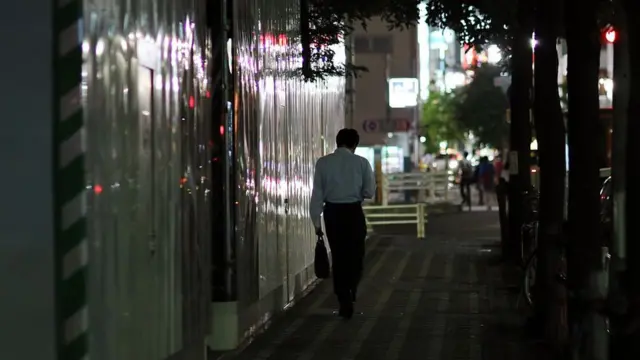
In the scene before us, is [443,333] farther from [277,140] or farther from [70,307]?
[70,307]

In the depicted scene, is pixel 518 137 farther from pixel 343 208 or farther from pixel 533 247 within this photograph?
pixel 343 208

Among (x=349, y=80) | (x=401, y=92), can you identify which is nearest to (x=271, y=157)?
(x=349, y=80)

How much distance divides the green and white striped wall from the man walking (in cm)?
587

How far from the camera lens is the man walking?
34.5 feet

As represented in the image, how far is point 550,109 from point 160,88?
14.5ft

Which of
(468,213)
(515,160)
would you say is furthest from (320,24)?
(468,213)

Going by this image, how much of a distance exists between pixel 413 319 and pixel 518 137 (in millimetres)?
6621

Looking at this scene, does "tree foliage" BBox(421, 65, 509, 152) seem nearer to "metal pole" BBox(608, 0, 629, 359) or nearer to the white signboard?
the white signboard

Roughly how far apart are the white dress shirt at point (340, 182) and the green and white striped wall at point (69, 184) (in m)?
5.91

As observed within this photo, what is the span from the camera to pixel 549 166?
382 inches

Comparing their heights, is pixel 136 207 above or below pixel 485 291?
above

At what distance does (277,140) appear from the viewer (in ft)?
36.8

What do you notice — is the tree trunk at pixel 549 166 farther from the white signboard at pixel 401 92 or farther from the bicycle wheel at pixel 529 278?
the white signboard at pixel 401 92

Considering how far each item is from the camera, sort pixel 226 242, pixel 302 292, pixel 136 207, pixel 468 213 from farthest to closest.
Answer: pixel 468 213 → pixel 302 292 → pixel 226 242 → pixel 136 207
